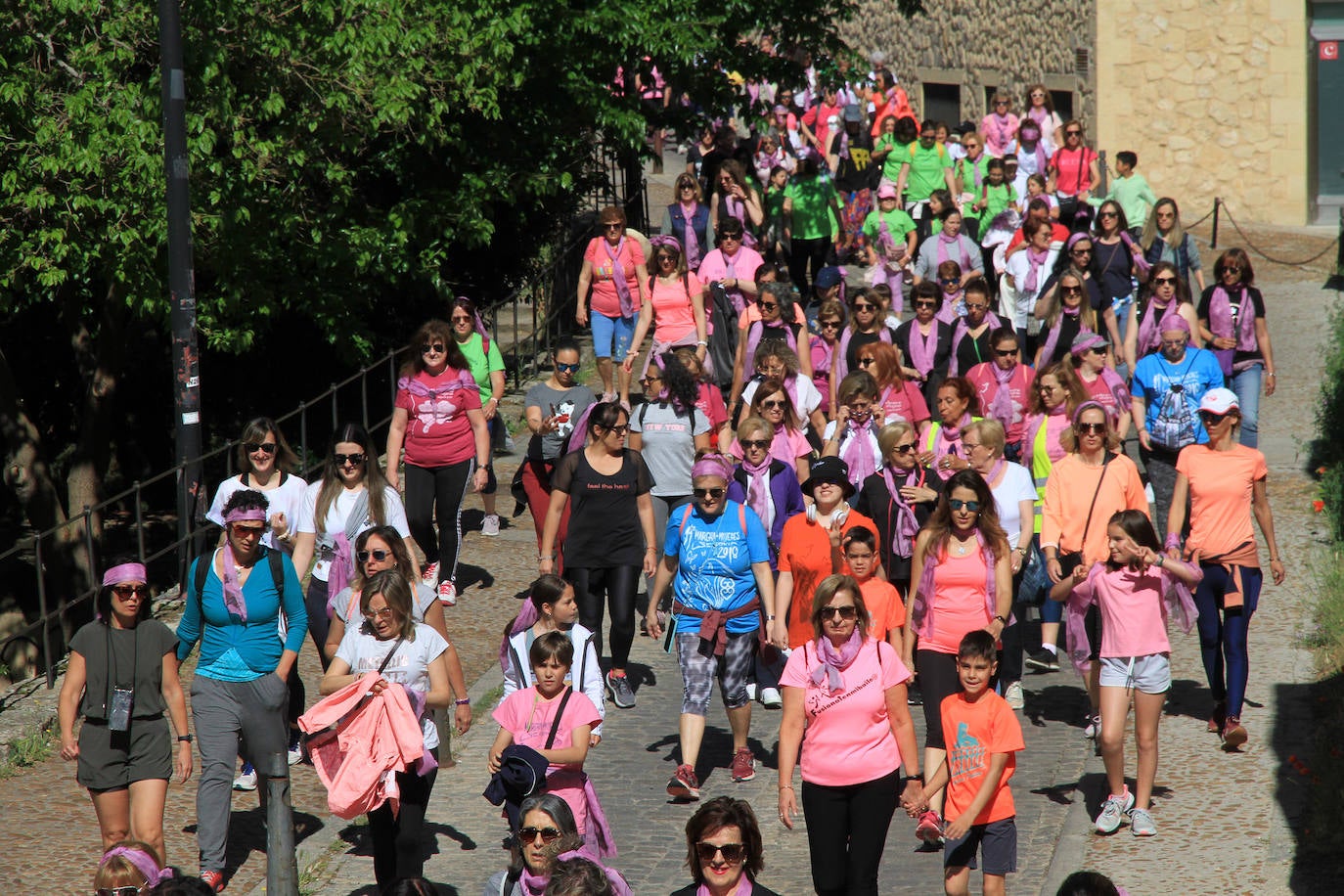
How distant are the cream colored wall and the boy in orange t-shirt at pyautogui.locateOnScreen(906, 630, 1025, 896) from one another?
2271cm

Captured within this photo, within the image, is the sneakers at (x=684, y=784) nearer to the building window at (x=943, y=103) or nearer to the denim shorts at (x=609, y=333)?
the denim shorts at (x=609, y=333)

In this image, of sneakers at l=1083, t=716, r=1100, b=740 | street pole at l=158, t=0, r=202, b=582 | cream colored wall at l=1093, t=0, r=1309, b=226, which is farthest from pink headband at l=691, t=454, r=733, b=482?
cream colored wall at l=1093, t=0, r=1309, b=226

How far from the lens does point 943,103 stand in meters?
33.9

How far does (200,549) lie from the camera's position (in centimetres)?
1227

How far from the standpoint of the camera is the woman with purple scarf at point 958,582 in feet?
28.3

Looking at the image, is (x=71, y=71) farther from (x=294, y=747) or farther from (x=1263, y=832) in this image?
(x=1263, y=832)

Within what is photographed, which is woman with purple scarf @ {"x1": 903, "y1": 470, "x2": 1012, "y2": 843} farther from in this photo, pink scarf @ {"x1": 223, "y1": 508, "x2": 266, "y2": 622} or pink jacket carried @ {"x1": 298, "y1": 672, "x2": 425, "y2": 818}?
pink scarf @ {"x1": 223, "y1": 508, "x2": 266, "y2": 622}

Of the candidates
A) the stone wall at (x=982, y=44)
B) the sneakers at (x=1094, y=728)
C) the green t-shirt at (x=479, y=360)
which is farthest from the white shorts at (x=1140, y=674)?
the stone wall at (x=982, y=44)

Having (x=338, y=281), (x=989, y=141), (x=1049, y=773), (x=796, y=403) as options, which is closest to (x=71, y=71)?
(x=338, y=281)

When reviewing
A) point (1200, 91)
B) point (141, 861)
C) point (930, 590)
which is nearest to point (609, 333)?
point (930, 590)

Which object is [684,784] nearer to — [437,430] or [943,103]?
[437,430]

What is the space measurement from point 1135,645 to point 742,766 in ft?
6.96

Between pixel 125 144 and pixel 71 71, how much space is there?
93cm

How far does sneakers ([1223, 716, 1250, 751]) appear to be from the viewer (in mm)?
9508
